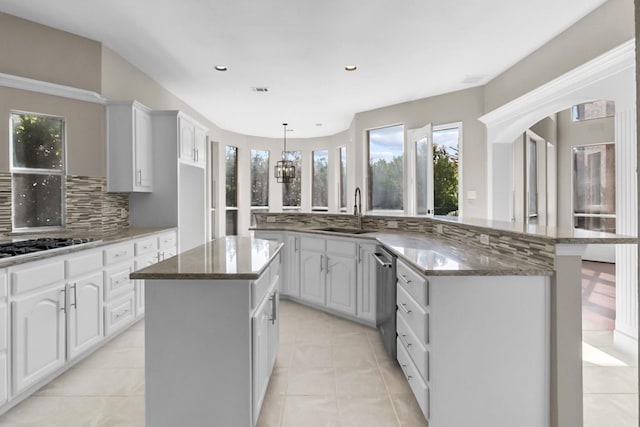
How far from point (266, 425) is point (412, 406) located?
0.86 meters

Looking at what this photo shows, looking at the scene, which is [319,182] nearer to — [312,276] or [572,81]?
[312,276]

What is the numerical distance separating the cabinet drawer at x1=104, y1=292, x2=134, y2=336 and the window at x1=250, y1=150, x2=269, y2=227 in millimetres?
5772

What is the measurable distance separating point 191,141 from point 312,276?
231 centimetres

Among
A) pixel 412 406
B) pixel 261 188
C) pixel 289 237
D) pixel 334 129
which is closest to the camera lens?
pixel 412 406

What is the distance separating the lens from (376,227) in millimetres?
4203

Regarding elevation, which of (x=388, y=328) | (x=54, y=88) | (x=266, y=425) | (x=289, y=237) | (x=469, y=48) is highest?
(x=469, y=48)

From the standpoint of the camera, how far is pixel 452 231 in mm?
3115

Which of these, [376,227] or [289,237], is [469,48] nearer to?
[376,227]

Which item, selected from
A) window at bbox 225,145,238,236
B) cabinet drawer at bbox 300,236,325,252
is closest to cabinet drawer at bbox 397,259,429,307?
cabinet drawer at bbox 300,236,325,252

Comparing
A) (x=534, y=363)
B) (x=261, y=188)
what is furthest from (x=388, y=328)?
(x=261, y=188)

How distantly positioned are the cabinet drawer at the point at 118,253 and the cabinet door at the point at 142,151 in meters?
0.86

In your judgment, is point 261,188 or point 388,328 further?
point 261,188

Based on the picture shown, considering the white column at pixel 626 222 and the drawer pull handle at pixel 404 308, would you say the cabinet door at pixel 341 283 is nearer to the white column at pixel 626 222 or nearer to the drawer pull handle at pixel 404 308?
the drawer pull handle at pixel 404 308

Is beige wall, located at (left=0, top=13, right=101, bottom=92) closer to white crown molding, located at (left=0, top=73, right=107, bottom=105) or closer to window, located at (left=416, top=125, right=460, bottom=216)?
white crown molding, located at (left=0, top=73, right=107, bottom=105)
